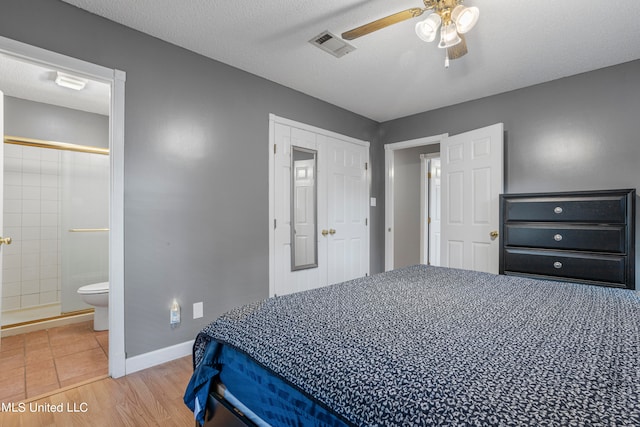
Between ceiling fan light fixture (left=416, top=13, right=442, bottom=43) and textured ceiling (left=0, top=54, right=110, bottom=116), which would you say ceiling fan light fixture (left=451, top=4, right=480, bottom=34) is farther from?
textured ceiling (left=0, top=54, right=110, bottom=116)

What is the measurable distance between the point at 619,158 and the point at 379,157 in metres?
2.39

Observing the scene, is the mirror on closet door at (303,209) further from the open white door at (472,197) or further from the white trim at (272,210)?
the open white door at (472,197)

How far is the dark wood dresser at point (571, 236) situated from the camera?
7.07ft

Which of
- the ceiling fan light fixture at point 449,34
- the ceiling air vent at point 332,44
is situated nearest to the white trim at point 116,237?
the ceiling air vent at point 332,44

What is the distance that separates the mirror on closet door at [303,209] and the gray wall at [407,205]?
5.85 ft

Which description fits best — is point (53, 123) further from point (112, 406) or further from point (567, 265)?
point (567, 265)

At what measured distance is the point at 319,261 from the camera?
11.4ft

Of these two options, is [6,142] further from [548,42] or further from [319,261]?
[548,42]

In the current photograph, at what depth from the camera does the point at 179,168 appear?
7.81 ft

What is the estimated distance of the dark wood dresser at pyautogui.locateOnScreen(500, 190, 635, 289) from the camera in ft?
7.07

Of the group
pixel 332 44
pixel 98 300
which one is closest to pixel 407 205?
pixel 332 44

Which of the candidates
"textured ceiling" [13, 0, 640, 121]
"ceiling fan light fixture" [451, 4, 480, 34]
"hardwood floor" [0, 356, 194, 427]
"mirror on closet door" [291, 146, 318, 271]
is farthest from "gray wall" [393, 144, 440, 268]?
"hardwood floor" [0, 356, 194, 427]

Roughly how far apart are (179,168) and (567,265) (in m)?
3.05

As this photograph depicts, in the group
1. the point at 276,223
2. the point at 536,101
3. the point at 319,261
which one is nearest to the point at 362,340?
the point at 276,223
